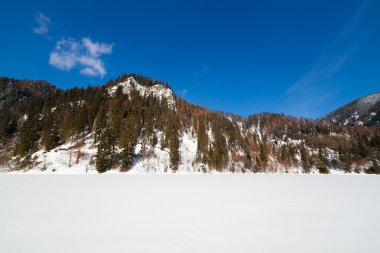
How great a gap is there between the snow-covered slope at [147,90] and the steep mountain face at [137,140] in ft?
1.91

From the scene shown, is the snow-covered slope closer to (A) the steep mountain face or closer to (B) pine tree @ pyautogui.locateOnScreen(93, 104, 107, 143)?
(A) the steep mountain face

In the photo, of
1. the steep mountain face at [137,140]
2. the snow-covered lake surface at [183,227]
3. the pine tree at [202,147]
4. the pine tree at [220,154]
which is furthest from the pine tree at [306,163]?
the snow-covered lake surface at [183,227]

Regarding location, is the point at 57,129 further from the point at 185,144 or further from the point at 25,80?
the point at 25,80

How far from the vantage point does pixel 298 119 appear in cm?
18025

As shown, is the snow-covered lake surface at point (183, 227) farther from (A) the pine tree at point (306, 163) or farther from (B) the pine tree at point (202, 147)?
(A) the pine tree at point (306, 163)

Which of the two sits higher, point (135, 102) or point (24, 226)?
point (135, 102)

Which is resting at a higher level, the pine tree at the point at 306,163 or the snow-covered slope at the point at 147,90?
the snow-covered slope at the point at 147,90

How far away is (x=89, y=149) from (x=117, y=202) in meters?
58.5

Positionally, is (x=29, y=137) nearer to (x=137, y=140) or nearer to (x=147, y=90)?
(x=137, y=140)

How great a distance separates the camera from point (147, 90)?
130000mm

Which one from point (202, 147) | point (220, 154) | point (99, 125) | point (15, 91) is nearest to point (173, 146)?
point (202, 147)

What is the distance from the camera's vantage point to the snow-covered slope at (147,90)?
11880cm

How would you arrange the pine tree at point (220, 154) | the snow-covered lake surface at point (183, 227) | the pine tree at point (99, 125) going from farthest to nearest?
1. the pine tree at point (220, 154)
2. the pine tree at point (99, 125)
3. the snow-covered lake surface at point (183, 227)

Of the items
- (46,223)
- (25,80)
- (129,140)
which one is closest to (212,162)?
(129,140)
